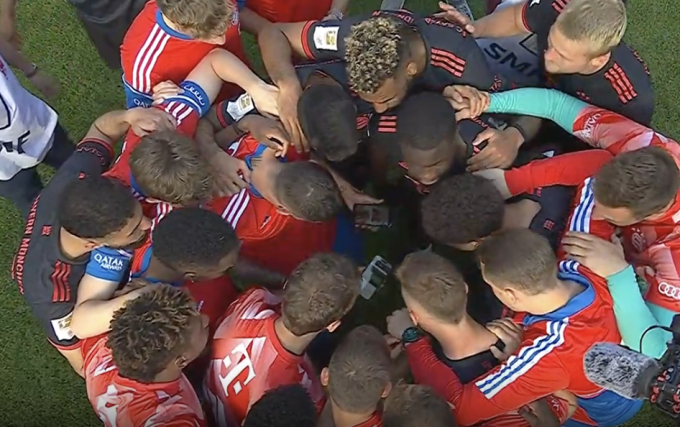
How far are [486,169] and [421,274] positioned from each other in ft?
1.85

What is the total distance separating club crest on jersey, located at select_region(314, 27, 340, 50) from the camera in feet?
8.74

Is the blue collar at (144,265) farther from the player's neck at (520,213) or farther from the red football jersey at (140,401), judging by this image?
the player's neck at (520,213)

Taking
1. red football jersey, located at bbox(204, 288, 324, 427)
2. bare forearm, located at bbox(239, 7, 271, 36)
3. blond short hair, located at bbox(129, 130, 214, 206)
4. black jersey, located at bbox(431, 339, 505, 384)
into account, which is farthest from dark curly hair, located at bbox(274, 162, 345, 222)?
bare forearm, located at bbox(239, 7, 271, 36)

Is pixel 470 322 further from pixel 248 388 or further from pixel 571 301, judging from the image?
pixel 248 388

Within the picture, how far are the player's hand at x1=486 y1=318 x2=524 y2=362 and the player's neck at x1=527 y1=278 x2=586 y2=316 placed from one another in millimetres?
130

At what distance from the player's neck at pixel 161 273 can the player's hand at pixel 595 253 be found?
1.36 m

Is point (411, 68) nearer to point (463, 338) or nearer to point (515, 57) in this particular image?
point (515, 57)

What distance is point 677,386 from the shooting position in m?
1.83

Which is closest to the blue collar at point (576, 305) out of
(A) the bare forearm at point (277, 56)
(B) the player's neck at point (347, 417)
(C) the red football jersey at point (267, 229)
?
(B) the player's neck at point (347, 417)

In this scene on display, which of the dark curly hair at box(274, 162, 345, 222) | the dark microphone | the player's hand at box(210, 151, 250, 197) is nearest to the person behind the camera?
the dark microphone

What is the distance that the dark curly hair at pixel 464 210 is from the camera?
2.35 meters

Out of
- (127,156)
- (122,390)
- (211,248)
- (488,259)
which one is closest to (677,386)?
(488,259)

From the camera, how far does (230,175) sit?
2.55 metres

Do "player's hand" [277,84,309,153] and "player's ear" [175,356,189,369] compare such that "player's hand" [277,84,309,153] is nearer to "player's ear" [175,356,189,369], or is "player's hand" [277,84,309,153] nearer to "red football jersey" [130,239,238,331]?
"red football jersey" [130,239,238,331]
